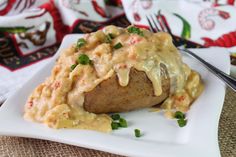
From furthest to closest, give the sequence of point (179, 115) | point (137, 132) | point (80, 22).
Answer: point (80, 22) → point (179, 115) → point (137, 132)

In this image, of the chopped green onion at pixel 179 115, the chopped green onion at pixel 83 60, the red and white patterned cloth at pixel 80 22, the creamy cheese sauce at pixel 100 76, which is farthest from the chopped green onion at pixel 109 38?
the red and white patterned cloth at pixel 80 22

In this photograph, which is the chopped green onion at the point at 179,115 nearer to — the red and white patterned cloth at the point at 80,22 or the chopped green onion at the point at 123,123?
the chopped green onion at the point at 123,123

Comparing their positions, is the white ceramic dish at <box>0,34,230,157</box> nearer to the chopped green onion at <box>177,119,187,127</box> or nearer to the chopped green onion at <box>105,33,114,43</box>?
the chopped green onion at <box>177,119,187,127</box>

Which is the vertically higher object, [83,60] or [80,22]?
[83,60]

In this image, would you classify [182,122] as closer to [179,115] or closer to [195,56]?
[179,115]

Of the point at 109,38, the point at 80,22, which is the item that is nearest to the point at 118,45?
the point at 109,38

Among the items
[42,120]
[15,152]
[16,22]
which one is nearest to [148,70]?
[42,120]
